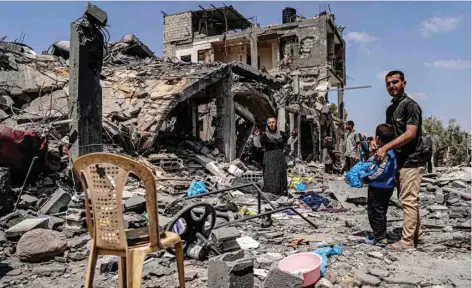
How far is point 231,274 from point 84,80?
535cm

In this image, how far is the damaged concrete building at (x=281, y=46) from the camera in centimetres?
2814

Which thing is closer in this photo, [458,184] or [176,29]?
[458,184]

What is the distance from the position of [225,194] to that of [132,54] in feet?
33.4

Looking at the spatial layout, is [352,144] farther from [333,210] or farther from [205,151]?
[333,210]

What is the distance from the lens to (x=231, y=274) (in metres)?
2.93

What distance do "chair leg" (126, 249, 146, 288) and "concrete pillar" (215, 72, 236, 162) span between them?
10.1 meters

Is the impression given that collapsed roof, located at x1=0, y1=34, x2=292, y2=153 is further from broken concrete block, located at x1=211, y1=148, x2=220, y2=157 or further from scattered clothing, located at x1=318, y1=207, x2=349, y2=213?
scattered clothing, located at x1=318, y1=207, x2=349, y2=213

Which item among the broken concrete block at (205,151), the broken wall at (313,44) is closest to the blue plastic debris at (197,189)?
the broken concrete block at (205,151)

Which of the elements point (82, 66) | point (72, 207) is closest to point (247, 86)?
point (82, 66)

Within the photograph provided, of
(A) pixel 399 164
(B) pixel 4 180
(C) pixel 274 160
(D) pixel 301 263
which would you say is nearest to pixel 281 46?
(C) pixel 274 160

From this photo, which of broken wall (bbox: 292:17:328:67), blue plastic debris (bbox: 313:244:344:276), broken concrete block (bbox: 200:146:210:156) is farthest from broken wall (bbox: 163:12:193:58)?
blue plastic debris (bbox: 313:244:344:276)

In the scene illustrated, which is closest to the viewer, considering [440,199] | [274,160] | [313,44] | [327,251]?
[327,251]

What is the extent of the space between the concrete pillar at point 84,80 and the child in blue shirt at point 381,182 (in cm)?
505

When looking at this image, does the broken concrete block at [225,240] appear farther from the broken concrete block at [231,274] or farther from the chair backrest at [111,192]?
the chair backrest at [111,192]
